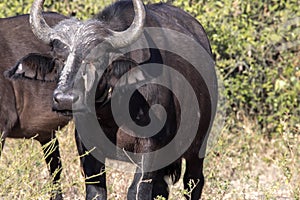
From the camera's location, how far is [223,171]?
830 centimetres

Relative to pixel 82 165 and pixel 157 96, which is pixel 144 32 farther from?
pixel 82 165

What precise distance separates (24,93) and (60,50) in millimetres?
1573

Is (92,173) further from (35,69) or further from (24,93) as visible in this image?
(24,93)

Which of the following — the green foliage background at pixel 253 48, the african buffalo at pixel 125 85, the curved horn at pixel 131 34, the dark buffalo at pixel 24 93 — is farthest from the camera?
the green foliage background at pixel 253 48

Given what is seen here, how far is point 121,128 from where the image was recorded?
5.74m

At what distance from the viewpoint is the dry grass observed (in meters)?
5.45

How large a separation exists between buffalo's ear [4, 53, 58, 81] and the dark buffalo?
82cm

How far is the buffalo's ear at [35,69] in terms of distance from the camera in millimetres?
5805

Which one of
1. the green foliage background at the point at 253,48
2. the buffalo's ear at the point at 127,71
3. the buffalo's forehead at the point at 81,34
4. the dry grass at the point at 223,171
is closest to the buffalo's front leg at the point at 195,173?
the dry grass at the point at 223,171

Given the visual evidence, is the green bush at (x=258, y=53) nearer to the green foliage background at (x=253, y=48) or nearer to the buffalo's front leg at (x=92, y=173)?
the green foliage background at (x=253, y=48)

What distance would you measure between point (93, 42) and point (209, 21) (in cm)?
397

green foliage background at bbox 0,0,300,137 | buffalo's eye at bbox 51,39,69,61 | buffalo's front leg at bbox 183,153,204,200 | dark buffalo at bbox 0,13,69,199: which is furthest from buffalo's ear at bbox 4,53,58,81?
green foliage background at bbox 0,0,300,137

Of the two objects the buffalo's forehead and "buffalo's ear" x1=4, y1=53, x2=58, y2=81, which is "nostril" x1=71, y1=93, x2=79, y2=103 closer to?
the buffalo's forehead

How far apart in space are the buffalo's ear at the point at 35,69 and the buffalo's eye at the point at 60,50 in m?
0.15
